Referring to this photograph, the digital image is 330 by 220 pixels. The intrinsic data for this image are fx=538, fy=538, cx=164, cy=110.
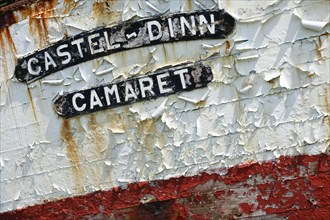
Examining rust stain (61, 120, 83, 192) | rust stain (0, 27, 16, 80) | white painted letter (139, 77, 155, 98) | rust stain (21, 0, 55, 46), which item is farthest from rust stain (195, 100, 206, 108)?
rust stain (0, 27, 16, 80)

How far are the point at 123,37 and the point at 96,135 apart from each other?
0.79 metres

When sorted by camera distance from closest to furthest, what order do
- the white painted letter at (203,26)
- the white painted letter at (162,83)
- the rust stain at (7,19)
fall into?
the white painted letter at (203,26) → the white painted letter at (162,83) → the rust stain at (7,19)

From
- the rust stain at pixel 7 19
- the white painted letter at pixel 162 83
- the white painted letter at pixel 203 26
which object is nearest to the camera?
the white painted letter at pixel 203 26

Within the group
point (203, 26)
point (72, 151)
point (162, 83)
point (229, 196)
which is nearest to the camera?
point (203, 26)

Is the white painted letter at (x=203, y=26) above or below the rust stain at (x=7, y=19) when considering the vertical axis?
below

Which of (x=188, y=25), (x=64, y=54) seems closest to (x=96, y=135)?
(x=64, y=54)

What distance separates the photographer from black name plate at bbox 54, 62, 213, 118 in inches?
157

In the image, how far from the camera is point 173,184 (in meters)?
4.16

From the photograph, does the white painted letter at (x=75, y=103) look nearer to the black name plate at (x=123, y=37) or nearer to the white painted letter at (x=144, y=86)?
the black name plate at (x=123, y=37)

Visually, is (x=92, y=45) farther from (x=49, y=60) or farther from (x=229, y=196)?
(x=229, y=196)

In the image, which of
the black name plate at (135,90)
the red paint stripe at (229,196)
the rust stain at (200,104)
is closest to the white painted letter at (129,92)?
the black name plate at (135,90)

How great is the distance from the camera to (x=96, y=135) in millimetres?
4172

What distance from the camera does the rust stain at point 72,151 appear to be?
4.19 metres

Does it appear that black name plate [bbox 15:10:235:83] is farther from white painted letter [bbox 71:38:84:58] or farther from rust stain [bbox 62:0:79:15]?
rust stain [bbox 62:0:79:15]
